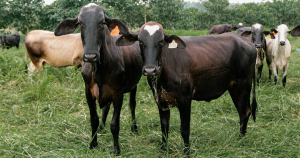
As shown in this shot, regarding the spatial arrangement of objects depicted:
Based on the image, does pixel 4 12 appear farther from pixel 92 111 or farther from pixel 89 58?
pixel 89 58

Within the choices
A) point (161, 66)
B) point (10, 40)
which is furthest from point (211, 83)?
point (10, 40)

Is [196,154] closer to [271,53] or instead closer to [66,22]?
[66,22]

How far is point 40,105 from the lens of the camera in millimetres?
4844

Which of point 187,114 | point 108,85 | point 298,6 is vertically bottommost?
point 298,6

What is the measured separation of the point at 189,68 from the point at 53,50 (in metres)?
4.46

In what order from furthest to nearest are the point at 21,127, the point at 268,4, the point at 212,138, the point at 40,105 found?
1. the point at 268,4
2. the point at 40,105
3. the point at 21,127
4. the point at 212,138

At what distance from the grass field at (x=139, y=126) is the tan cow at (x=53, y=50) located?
43 cm

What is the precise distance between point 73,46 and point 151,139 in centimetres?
382

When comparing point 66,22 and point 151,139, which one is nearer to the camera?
point 66,22

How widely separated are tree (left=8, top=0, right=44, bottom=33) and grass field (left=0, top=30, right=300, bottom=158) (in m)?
9.49

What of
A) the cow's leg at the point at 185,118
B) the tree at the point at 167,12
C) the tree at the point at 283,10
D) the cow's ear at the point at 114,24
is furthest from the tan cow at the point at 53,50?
the tree at the point at 283,10

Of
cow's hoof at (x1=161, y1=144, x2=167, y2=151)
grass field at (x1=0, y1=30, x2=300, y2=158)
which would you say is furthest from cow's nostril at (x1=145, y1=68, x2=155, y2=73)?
cow's hoof at (x1=161, y1=144, x2=167, y2=151)

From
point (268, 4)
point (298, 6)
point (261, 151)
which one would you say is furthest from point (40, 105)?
point (298, 6)

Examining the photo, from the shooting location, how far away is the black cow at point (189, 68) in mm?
2840
